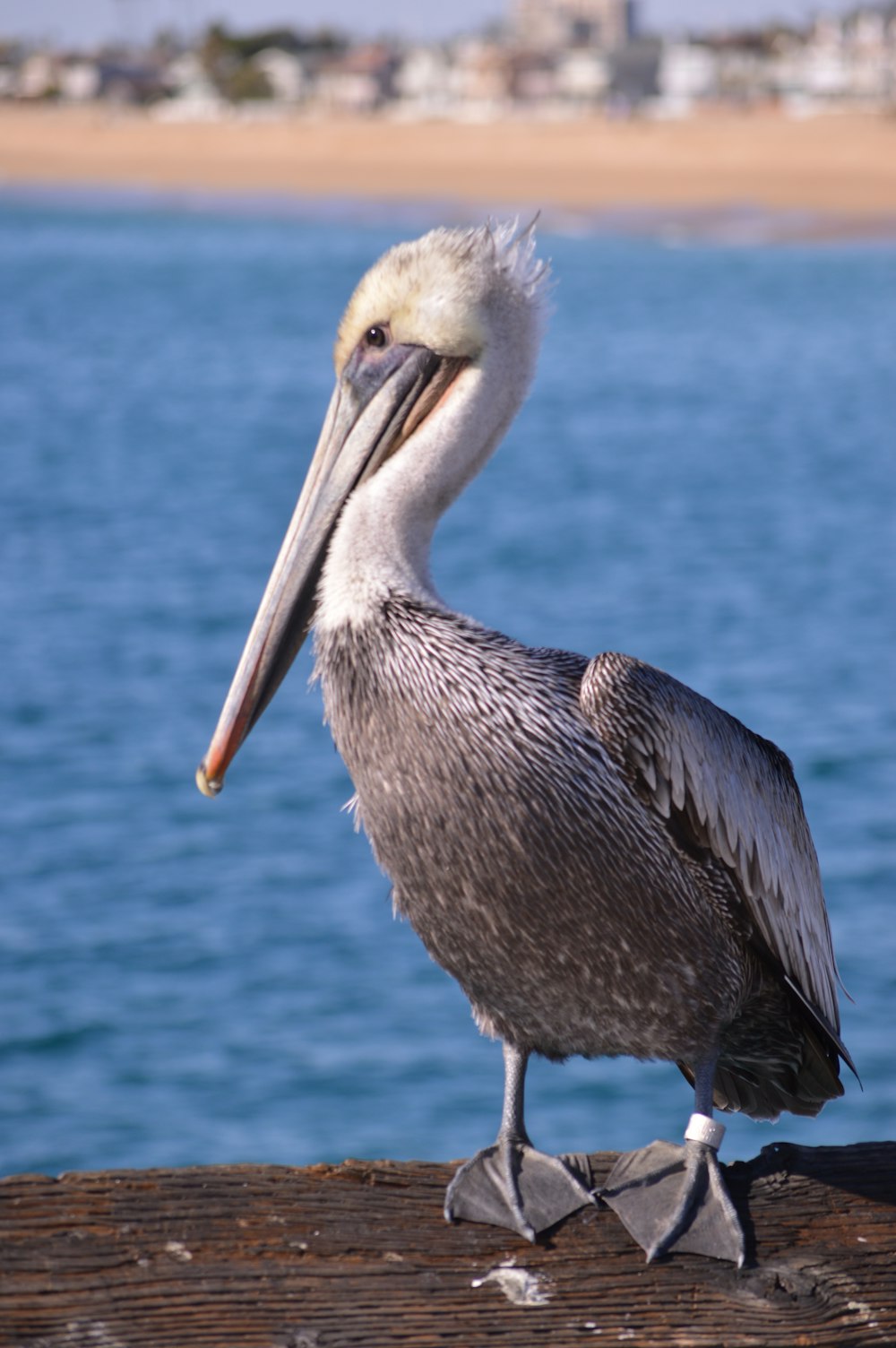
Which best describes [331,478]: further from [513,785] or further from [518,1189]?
[518,1189]

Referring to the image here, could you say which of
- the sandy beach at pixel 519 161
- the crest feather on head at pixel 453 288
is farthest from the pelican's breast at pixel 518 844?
the sandy beach at pixel 519 161

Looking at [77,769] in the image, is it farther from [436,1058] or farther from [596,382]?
[596,382]

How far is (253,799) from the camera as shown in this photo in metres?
7.17

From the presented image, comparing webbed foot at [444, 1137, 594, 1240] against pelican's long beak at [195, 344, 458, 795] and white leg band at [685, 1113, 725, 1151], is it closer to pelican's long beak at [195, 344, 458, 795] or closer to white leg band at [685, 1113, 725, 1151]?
white leg band at [685, 1113, 725, 1151]

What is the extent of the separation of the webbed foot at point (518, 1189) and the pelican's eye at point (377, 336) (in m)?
1.10

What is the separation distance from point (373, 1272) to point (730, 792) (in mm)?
790

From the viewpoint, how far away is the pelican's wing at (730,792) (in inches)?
86.9

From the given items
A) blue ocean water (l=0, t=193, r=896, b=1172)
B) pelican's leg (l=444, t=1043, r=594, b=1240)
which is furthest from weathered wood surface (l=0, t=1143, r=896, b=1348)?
blue ocean water (l=0, t=193, r=896, b=1172)

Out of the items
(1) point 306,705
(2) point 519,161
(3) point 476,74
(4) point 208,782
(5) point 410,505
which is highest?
(3) point 476,74

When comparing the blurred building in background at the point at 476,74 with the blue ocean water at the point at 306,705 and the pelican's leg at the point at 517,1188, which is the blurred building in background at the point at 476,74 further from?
the pelican's leg at the point at 517,1188

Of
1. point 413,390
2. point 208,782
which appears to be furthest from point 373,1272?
point 413,390

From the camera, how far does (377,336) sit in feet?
7.91

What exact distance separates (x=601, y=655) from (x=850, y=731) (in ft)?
18.5

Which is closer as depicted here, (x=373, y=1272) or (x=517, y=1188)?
(x=373, y=1272)
